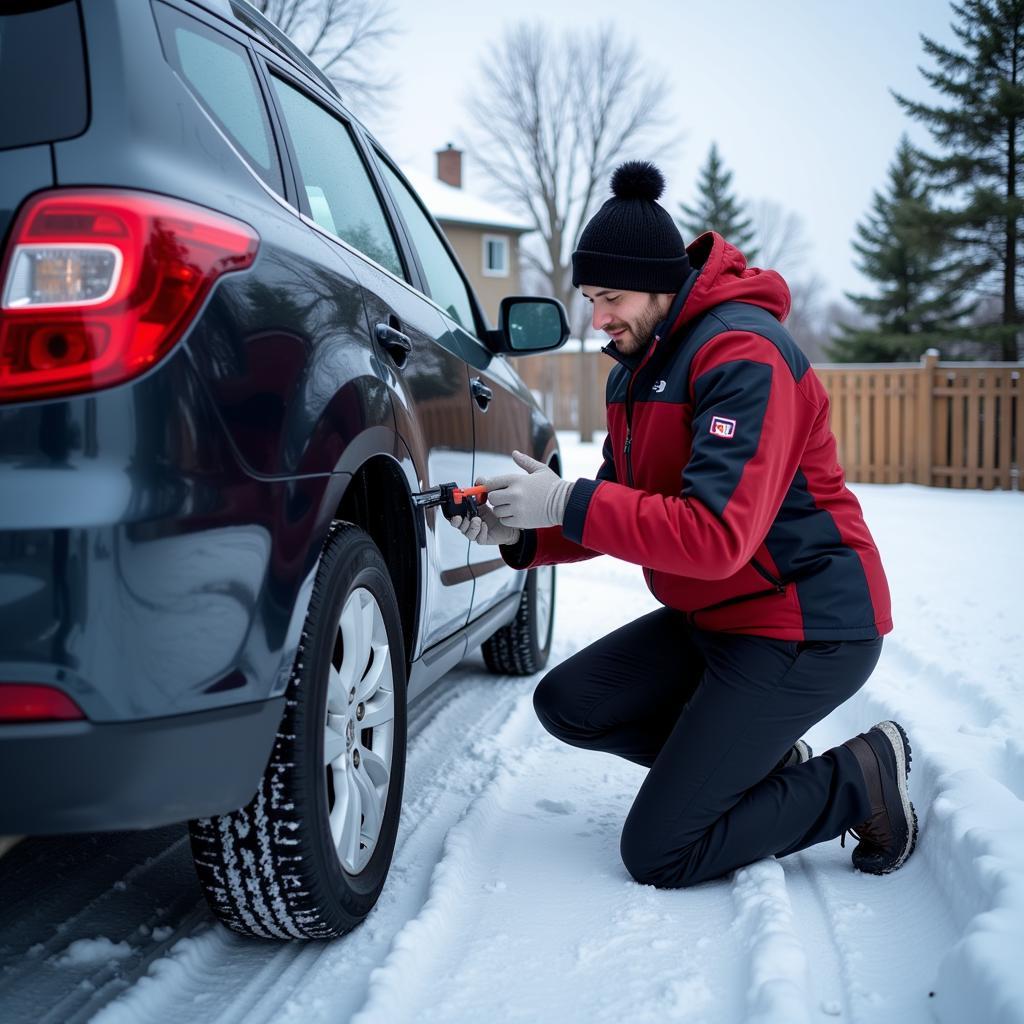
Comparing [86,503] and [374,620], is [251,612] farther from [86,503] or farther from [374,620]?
[374,620]

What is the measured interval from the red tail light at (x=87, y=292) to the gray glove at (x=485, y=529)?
1.15 m

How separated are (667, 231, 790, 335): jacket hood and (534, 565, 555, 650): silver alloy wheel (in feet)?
6.33

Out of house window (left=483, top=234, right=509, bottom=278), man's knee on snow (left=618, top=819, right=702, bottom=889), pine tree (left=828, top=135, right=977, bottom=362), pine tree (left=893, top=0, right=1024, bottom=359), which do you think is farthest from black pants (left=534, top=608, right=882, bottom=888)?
house window (left=483, top=234, right=509, bottom=278)

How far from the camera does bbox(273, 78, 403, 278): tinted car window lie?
228 cm

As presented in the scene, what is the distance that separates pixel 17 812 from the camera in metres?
1.37

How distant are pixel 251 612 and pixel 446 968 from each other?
0.81m

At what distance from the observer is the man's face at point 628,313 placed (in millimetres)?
2434

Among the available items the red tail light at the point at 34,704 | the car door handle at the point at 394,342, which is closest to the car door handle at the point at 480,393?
the car door handle at the point at 394,342

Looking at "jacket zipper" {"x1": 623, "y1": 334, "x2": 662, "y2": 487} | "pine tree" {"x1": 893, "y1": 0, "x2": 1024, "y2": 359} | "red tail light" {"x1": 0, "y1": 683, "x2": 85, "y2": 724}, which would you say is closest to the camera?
"red tail light" {"x1": 0, "y1": 683, "x2": 85, "y2": 724}

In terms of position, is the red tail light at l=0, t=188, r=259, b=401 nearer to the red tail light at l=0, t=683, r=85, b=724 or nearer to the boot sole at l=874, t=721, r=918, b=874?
the red tail light at l=0, t=683, r=85, b=724

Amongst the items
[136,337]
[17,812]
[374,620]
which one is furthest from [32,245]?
[374,620]

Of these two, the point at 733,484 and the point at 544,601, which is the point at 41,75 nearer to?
the point at 733,484

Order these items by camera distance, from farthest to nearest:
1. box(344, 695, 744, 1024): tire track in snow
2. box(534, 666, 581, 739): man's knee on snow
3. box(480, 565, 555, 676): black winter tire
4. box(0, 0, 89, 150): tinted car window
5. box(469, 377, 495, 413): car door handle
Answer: box(480, 565, 555, 676): black winter tire, box(469, 377, 495, 413): car door handle, box(534, 666, 581, 739): man's knee on snow, box(344, 695, 744, 1024): tire track in snow, box(0, 0, 89, 150): tinted car window

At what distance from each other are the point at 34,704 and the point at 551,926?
3.84 feet
